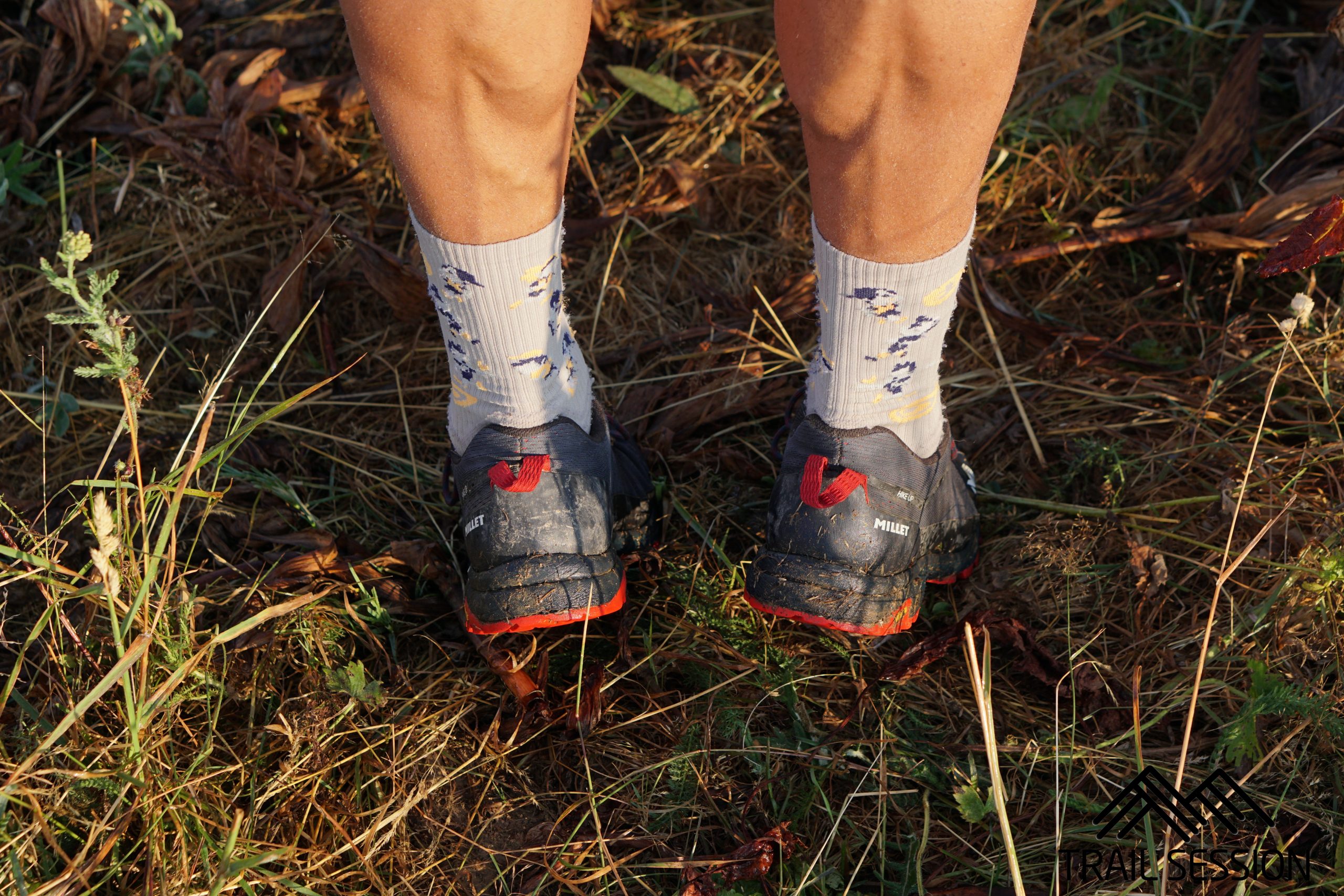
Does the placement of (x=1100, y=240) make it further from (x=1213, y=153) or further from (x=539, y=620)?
(x=539, y=620)

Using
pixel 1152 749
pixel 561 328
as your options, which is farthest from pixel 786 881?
pixel 561 328

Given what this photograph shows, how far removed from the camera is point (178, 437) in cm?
170

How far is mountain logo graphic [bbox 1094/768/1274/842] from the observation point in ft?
3.80

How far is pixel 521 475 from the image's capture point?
1354 millimetres

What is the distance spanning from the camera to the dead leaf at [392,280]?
1804 mm

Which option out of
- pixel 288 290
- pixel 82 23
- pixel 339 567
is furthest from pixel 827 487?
pixel 82 23

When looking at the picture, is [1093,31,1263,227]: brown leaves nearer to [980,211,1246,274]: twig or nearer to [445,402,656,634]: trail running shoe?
[980,211,1246,274]: twig

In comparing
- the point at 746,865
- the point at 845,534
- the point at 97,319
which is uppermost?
the point at 97,319

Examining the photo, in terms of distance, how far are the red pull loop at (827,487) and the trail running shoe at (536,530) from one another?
302 millimetres

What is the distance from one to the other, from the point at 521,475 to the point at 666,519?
0.32 meters

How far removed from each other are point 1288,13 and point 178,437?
2520mm

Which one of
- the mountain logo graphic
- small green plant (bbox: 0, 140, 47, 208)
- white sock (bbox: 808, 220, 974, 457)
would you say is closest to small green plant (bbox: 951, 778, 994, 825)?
the mountain logo graphic

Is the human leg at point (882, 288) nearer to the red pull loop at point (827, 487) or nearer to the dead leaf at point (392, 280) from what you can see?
the red pull loop at point (827, 487)

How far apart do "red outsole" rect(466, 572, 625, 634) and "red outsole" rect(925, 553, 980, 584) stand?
0.50 metres
